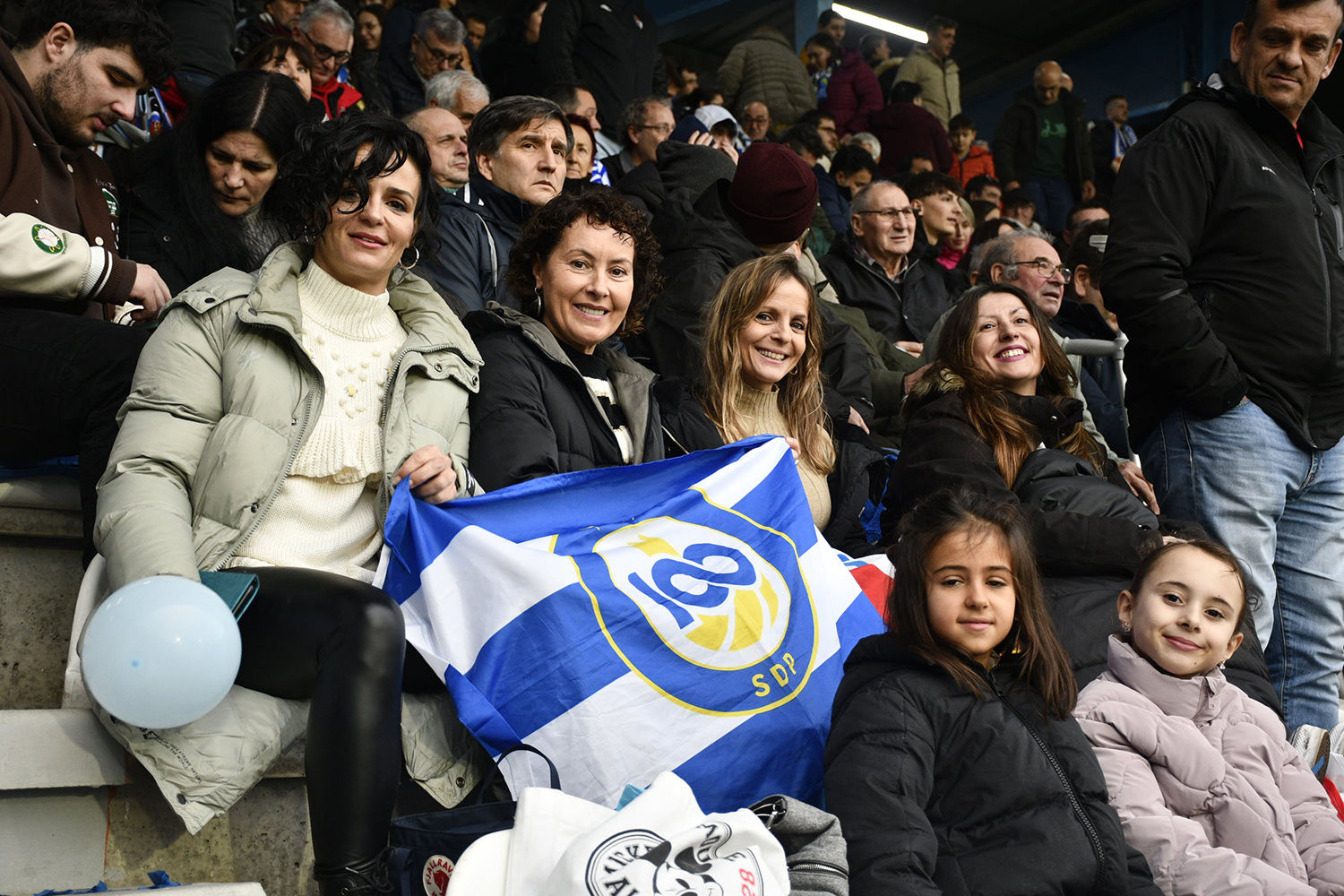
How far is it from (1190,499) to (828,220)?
17.7ft

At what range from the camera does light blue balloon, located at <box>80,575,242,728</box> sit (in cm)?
212

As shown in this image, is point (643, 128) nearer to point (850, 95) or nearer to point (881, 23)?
point (850, 95)

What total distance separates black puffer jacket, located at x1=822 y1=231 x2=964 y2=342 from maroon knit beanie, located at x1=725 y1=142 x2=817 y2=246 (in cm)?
117

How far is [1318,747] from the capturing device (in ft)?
10.9

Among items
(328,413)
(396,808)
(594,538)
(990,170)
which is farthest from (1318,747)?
(990,170)

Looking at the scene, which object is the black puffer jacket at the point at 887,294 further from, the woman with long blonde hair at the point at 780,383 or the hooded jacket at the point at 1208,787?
the hooded jacket at the point at 1208,787

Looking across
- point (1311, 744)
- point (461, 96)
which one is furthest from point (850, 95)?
point (1311, 744)

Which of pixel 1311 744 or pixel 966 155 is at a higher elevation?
pixel 966 155

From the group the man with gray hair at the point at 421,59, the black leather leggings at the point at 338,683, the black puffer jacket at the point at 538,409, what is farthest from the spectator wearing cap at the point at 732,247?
the man with gray hair at the point at 421,59

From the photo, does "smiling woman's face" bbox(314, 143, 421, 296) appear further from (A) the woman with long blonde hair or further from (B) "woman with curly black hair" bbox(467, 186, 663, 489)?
(A) the woman with long blonde hair

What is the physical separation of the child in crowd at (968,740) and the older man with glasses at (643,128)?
470 centimetres

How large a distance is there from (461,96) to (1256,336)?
13.8 feet

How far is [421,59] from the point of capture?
781 cm

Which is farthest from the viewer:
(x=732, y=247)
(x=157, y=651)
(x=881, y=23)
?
(x=881, y=23)
